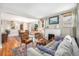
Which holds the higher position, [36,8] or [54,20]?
[36,8]

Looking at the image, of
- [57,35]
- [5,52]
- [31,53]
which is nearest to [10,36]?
[5,52]

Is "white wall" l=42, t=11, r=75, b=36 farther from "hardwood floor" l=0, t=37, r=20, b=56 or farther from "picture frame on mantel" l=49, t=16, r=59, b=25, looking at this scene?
"hardwood floor" l=0, t=37, r=20, b=56

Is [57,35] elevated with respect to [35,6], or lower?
lower

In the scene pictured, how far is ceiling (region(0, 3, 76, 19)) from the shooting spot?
2.04 meters

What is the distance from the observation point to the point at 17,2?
204cm

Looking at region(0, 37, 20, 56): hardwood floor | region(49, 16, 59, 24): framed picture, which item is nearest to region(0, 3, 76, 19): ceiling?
region(49, 16, 59, 24): framed picture

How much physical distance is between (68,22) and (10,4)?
3.14ft

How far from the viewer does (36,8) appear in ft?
6.73

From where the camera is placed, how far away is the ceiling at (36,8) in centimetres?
204

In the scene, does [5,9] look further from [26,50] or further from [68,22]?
[68,22]

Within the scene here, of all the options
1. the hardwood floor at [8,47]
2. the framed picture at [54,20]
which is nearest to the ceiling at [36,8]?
the framed picture at [54,20]

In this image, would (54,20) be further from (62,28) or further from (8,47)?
(8,47)

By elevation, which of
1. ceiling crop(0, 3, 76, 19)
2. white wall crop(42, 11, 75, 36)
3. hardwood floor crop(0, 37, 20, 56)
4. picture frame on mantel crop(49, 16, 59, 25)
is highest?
ceiling crop(0, 3, 76, 19)

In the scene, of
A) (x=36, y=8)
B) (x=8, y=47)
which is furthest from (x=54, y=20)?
(x=8, y=47)
